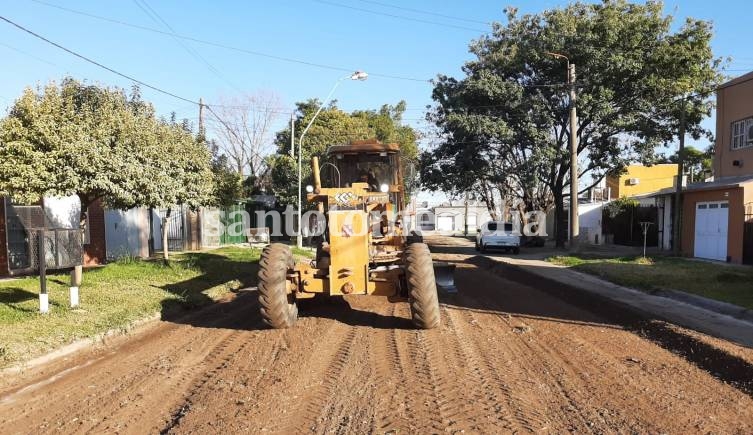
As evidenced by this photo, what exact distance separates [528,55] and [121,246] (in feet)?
64.5

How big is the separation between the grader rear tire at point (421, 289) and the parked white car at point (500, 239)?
20.3m

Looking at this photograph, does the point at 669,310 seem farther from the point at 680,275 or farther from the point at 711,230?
the point at 711,230

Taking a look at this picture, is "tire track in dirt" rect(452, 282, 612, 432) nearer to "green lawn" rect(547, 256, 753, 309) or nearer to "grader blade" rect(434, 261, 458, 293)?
"grader blade" rect(434, 261, 458, 293)

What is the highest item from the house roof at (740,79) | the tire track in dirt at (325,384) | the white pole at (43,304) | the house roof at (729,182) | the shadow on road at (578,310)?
the house roof at (740,79)

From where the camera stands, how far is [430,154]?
101ft

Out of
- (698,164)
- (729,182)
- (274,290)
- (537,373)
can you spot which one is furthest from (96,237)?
(698,164)

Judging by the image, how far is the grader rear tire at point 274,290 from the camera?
331 inches

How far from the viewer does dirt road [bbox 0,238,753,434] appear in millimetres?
4867

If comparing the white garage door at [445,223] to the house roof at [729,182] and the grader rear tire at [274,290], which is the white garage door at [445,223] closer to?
the house roof at [729,182]

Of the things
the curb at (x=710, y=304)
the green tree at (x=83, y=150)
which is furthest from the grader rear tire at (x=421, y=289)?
the green tree at (x=83, y=150)

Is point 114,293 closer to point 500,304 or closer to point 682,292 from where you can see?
point 500,304

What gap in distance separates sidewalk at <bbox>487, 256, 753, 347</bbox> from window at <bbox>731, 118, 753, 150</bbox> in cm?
1036

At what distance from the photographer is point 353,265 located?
8.59 meters

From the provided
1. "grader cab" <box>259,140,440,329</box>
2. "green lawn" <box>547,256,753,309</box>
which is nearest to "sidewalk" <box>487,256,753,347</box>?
"green lawn" <box>547,256,753,309</box>
